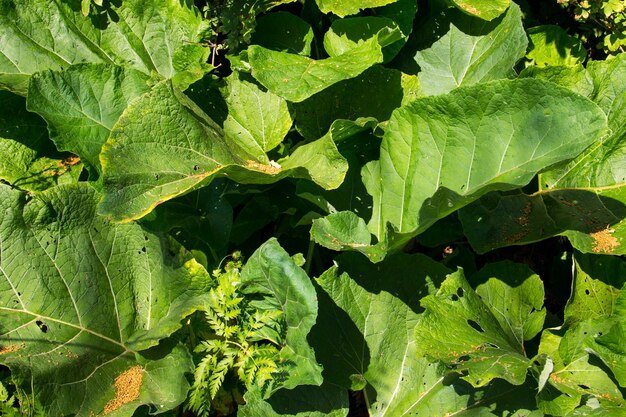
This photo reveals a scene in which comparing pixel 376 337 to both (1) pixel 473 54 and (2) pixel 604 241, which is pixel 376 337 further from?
(1) pixel 473 54

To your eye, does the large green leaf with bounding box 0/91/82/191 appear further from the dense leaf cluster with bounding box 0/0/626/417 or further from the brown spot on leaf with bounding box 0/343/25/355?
the brown spot on leaf with bounding box 0/343/25/355

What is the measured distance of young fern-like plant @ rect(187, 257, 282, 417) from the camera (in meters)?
2.29

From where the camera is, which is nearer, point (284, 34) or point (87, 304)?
point (87, 304)

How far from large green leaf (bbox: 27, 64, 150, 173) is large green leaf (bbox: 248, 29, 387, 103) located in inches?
17.7

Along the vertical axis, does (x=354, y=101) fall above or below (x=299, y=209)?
above

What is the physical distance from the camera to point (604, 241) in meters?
2.55

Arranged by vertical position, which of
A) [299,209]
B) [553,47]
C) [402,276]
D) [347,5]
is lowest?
[402,276]

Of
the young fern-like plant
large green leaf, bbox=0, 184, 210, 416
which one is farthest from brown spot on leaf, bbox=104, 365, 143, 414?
the young fern-like plant

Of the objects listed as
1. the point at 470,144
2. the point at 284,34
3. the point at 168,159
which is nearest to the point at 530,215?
the point at 470,144

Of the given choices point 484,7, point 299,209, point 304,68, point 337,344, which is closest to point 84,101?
point 304,68

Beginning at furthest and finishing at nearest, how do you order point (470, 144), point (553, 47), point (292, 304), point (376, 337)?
1. point (553, 47)
2. point (376, 337)
3. point (470, 144)
4. point (292, 304)

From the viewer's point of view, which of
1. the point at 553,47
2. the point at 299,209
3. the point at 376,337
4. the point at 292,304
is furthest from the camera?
the point at 553,47

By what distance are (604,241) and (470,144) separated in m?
0.59

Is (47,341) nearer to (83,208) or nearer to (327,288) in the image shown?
(83,208)
